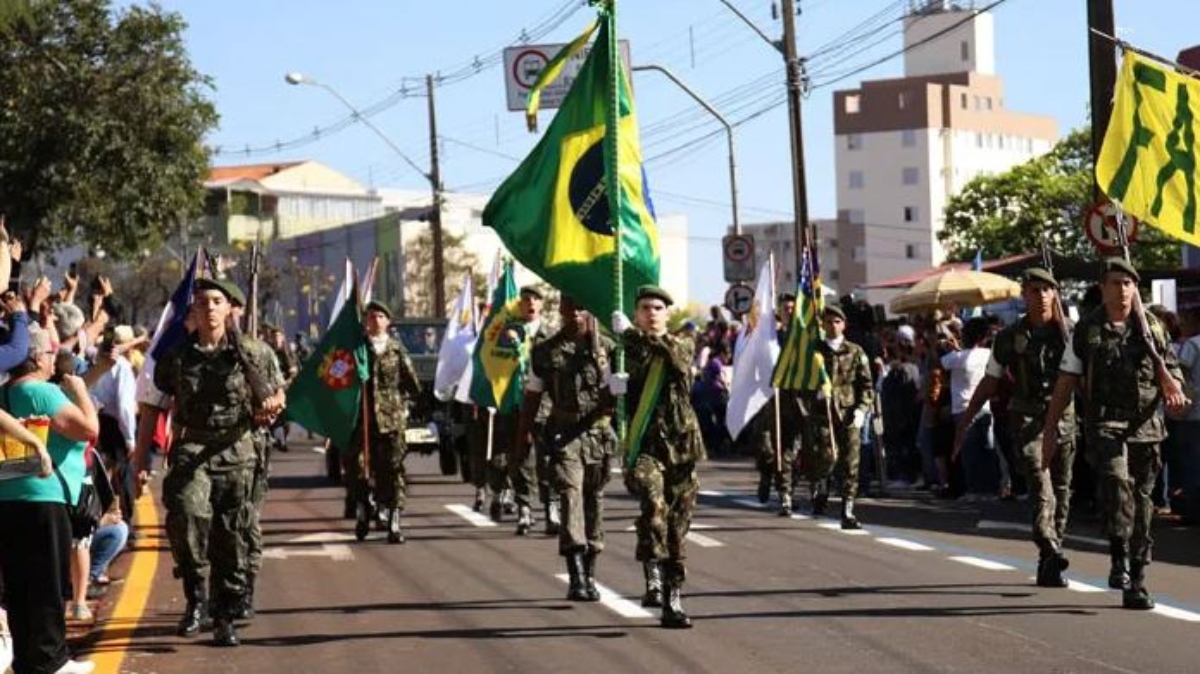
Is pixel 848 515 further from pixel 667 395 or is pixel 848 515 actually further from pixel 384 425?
pixel 667 395

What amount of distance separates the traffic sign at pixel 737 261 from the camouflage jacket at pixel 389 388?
71.7 ft

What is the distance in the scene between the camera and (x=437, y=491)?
25953 mm

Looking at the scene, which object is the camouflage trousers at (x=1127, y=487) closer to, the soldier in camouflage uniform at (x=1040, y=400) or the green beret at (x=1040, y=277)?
the soldier in camouflage uniform at (x=1040, y=400)

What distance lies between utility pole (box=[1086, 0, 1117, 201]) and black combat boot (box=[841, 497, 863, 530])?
5.58 m

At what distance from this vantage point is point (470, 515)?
21.9 meters

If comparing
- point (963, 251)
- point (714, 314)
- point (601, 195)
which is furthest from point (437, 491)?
point (963, 251)

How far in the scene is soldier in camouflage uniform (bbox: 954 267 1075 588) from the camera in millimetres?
14367

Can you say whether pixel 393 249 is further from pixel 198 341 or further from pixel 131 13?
pixel 198 341

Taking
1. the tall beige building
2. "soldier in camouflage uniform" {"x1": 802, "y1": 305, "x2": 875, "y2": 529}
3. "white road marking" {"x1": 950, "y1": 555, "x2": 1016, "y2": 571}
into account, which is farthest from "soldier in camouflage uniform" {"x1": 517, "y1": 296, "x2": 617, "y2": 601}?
the tall beige building

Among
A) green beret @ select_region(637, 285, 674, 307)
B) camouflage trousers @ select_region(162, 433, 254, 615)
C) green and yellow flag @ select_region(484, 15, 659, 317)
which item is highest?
green and yellow flag @ select_region(484, 15, 659, 317)

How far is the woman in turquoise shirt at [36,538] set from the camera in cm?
1041

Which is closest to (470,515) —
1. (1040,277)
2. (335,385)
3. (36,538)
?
(335,385)

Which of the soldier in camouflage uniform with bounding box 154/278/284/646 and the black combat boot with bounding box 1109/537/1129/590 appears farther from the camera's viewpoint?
the black combat boot with bounding box 1109/537/1129/590

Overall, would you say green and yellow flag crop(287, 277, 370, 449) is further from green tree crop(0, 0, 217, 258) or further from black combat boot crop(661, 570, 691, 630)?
green tree crop(0, 0, 217, 258)
